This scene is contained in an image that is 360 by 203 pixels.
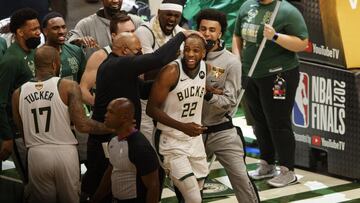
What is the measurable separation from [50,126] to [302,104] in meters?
3.74

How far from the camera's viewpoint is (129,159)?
22.9ft

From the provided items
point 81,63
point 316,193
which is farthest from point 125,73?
point 316,193

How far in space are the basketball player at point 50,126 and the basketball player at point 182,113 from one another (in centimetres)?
49

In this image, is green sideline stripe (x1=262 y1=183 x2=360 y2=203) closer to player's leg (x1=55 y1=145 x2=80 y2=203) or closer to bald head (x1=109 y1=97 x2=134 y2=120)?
player's leg (x1=55 y1=145 x2=80 y2=203)

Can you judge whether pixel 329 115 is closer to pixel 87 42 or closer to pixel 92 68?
pixel 87 42

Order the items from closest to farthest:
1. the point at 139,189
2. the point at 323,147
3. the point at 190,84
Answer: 1. the point at 139,189
2. the point at 190,84
3. the point at 323,147

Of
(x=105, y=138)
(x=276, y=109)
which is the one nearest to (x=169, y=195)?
(x=276, y=109)

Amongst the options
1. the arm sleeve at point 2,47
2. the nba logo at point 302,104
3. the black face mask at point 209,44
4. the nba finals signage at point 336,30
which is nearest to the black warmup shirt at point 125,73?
the black face mask at point 209,44

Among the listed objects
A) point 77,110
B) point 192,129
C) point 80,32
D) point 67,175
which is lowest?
point 67,175

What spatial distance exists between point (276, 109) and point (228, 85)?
5.22 feet

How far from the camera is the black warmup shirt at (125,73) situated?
7.54 m

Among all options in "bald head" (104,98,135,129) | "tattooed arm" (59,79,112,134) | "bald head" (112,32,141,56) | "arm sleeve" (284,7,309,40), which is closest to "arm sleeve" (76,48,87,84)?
"bald head" (112,32,141,56)

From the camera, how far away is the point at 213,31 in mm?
8195

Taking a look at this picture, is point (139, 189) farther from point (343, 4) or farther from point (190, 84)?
point (343, 4)
